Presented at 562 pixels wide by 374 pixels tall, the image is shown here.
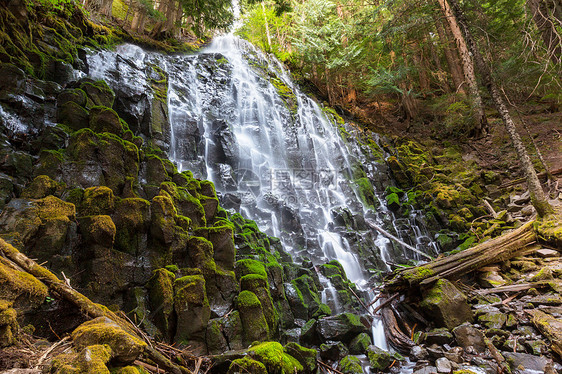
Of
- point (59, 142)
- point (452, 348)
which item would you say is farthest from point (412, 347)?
point (59, 142)

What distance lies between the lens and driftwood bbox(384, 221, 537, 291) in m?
7.05

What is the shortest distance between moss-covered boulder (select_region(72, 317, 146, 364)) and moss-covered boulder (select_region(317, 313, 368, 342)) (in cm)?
467

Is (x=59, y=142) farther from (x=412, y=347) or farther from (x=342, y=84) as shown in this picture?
(x=342, y=84)

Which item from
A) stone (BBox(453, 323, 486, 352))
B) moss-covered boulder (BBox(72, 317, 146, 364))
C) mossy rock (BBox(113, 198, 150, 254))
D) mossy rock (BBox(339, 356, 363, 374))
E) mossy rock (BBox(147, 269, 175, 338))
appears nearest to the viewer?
moss-covered boulder (BBox(72, 317, 146, 364))

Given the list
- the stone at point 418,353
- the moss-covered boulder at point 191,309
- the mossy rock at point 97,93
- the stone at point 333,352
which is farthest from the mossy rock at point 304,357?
the mossy rock at point 97,93

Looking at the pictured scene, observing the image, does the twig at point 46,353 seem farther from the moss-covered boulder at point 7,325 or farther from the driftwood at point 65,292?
the driftwood at point 65,292

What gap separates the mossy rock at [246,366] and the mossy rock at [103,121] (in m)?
5.43

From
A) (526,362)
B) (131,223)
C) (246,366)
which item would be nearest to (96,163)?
(131,223)

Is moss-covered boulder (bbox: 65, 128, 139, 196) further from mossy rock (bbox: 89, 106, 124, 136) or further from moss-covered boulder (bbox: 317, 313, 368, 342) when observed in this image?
moss-covered boulder (bbox: 317, 313, 368, 342)

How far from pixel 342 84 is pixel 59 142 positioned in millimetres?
20873

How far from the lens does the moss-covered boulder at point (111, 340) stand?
219 centimetres

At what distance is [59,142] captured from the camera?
5.55 metres

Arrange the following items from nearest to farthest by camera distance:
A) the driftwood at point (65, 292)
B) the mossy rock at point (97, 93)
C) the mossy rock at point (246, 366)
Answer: the driftwood at point (65, 292), the mossy rock at point (246, 366), the mossy rock at point (97, 93)

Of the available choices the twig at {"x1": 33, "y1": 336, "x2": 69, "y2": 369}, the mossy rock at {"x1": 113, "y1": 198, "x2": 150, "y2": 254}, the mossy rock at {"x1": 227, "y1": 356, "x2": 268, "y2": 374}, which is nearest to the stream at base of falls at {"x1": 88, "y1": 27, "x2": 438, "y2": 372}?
the mossy rock at {"x1": 227, "y1": 356, "x2": 268, "y2": 374}
